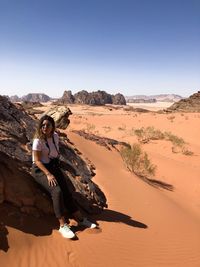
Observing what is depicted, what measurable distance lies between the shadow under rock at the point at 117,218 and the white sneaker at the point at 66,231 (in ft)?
3.60

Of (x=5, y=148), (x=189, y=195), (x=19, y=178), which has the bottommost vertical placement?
(x=189, y=195)

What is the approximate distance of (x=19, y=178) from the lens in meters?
4.89

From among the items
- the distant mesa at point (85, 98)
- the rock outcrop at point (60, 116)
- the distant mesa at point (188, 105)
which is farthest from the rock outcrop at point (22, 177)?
the distant mesa at point (85, 98)

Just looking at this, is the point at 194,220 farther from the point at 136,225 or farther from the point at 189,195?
the point at 189,195

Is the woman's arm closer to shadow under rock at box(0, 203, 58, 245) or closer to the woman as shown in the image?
the woman

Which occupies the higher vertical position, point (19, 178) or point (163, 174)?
point (19, 178)

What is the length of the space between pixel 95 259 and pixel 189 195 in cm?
615

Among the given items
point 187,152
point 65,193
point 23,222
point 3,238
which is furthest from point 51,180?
point 187,152

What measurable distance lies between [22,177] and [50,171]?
18.3 inches

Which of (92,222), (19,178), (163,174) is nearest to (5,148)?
(19,178)

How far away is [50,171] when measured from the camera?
4.84 metres

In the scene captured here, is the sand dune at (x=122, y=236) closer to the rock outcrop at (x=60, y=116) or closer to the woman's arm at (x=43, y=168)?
the woman's arm at (x=43, y=168)

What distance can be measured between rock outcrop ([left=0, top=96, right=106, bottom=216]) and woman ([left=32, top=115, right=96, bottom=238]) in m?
0.26

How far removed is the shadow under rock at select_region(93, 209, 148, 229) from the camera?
5738mm
